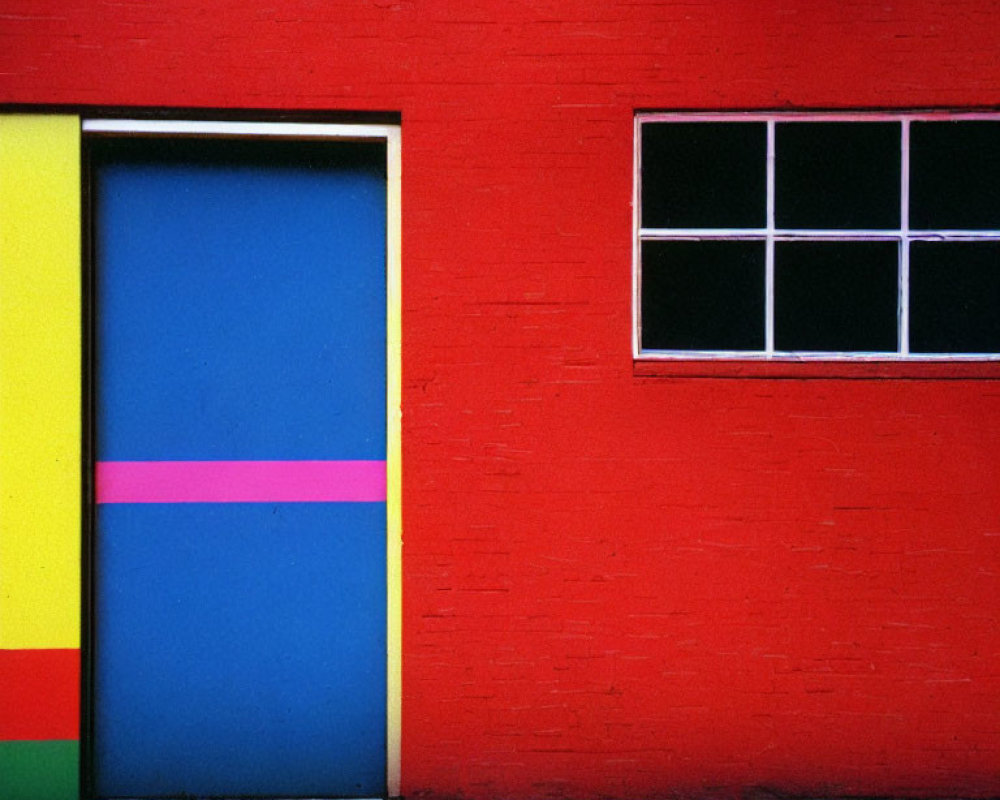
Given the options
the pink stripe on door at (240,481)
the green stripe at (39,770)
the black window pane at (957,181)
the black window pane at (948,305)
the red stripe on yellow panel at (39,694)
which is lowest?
the green stripe at (39,770)

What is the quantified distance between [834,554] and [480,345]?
189 centimetres

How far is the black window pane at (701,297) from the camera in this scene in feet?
12.9

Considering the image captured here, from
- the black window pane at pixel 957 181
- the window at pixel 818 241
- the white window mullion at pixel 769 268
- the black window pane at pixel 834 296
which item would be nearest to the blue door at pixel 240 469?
the window at pixel 818 241

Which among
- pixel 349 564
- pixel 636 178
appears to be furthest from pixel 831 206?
pixel 349 564

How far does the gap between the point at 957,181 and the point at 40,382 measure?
4.35 metres

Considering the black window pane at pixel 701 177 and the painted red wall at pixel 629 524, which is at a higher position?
the black window pane at pixel 701 177

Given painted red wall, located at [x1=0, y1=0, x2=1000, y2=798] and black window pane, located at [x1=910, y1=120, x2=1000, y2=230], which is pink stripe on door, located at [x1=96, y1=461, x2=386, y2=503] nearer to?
painted red wall, located at [x1=0, y1=0, x2=1000, y2=798]

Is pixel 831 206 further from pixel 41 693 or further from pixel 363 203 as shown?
pixel 41 693

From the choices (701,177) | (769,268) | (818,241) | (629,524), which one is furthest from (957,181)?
(629,524)

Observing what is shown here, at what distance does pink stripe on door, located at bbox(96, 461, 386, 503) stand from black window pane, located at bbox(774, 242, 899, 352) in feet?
6.82

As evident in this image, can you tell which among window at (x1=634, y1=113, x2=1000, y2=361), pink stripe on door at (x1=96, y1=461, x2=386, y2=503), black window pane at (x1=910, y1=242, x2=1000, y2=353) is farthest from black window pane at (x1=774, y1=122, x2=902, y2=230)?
pink stripe on door at (x1=96, y1=461, x2=386, y2=503)

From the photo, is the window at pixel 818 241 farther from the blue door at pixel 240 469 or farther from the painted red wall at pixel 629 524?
the blue door at pixel 240 469

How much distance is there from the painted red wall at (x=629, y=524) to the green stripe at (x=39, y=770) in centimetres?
155

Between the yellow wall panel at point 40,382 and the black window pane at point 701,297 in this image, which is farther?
the black window pane at point 701,297
